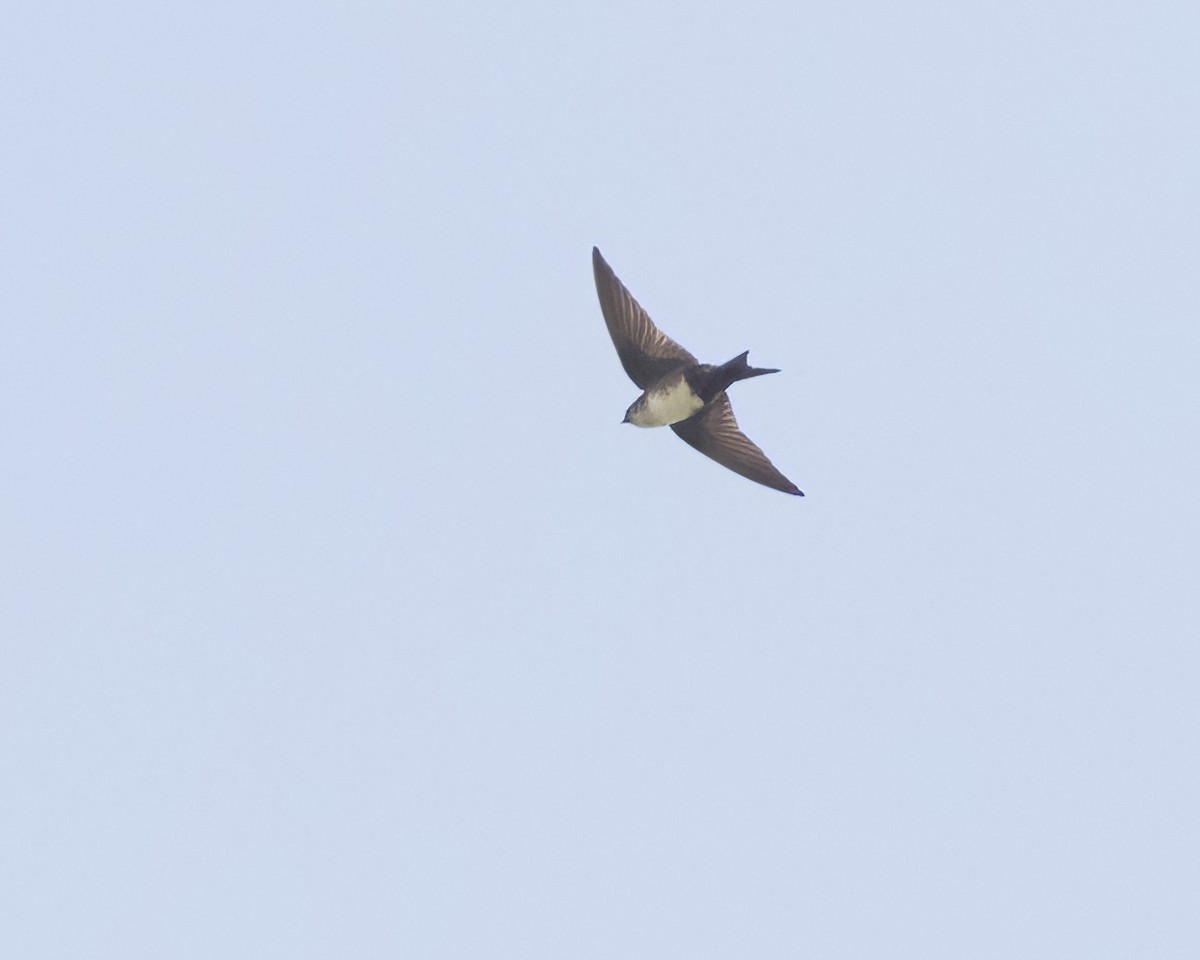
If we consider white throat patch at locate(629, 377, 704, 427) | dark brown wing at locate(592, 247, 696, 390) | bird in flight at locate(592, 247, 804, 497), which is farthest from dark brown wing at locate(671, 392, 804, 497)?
dark brown wing at locate(592, 247, 696, 390)

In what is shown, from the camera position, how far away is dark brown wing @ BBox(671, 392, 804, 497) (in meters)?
18.1

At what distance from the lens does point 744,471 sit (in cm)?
1827

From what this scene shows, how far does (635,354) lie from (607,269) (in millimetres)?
907

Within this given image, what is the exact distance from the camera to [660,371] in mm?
17688

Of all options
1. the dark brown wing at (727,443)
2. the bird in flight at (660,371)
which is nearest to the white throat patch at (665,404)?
the bird in flight at (660,371)

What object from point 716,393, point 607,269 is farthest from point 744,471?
point 607,269

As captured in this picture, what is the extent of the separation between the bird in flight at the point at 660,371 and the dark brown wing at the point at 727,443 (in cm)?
1

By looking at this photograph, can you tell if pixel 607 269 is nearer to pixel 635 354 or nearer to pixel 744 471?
pixel 635 354

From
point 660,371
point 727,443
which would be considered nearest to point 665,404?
point 660,371

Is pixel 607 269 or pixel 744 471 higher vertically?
pixel 607 269

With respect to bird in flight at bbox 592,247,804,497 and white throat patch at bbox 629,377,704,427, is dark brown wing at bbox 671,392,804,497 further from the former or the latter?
white throat patch at bbox 629,377,704,427

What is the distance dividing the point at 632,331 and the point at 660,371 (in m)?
0.50

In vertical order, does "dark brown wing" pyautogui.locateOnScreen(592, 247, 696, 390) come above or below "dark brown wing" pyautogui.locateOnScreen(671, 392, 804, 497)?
above

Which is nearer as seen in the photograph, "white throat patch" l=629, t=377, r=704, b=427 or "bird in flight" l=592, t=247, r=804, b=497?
"bird in flight" l=592, t=247, r=804, b=497
